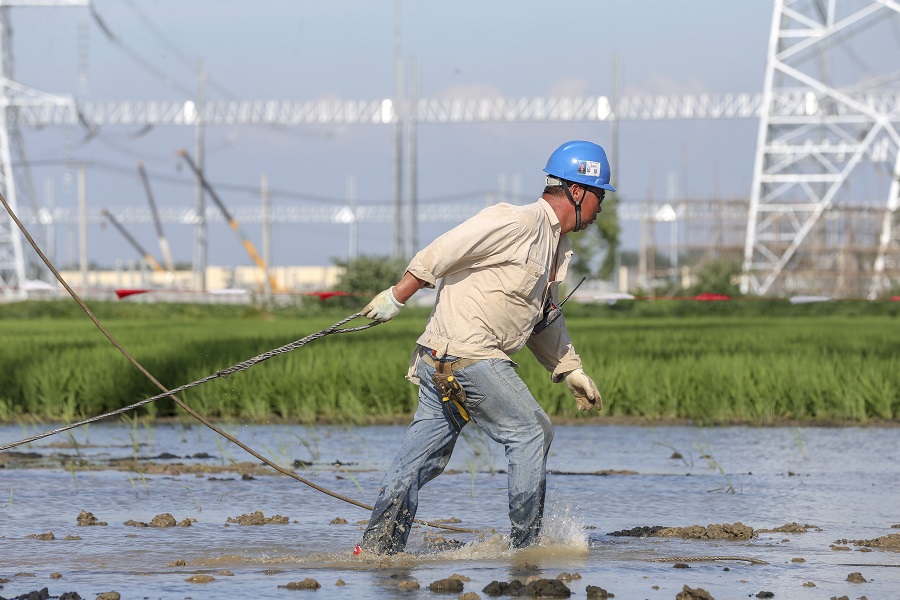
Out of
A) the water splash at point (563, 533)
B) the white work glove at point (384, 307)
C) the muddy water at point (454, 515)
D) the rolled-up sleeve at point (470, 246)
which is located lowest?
the muddy water at point (454, 515)

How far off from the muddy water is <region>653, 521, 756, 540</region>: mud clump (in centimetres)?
6

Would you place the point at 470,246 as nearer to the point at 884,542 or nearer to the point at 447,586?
the point at 447,586

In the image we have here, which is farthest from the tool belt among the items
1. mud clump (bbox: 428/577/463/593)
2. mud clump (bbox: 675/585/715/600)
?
mud clump (bbox: 675/585/715/600)

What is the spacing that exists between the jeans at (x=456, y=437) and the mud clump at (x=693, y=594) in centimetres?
107

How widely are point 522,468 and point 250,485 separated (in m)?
3.18

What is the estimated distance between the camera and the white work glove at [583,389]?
670 centimetres

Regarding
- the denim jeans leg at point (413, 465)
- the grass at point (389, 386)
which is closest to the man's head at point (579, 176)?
the denim jeans leg at point (413, 465)

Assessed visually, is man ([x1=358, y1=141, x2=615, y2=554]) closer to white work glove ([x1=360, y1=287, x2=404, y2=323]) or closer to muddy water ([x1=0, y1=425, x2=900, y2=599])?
white work glove ([x1=360, y1=287, x2=404, y2=323])

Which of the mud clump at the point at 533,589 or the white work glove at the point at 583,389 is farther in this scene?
the white work glove at the point at 583,389

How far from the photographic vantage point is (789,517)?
771cm

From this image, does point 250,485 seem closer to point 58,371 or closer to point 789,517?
point 789,517

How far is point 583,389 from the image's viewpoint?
673cm

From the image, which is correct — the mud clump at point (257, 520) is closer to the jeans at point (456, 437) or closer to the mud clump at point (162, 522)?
the mud clump at point (162, 522)

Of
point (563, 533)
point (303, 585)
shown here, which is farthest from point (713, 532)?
point (303, 585)
